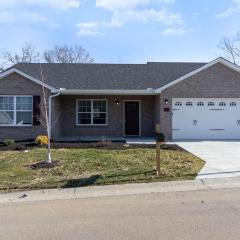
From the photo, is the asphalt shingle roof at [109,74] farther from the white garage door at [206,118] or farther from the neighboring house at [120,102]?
the white garage door at [206,118]

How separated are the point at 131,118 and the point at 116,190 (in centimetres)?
1551

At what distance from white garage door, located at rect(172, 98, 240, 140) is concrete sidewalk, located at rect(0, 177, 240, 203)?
12.1 metres

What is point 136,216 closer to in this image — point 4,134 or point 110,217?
point 110,217

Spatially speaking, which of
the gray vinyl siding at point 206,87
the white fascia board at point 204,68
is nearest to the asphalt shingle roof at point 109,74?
the white fascia board at point 204,68

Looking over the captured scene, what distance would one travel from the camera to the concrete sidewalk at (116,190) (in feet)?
32.7

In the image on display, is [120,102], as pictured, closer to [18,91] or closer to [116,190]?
[18,91]

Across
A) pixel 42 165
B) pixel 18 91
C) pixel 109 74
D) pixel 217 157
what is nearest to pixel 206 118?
pixel 109 74

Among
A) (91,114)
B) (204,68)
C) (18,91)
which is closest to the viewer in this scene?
(18,91)

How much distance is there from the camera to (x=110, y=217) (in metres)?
7.64

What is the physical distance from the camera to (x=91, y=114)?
1009 inches

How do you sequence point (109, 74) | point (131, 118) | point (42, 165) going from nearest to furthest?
point (42, 165) < point (131, 118) < point (109, 74)

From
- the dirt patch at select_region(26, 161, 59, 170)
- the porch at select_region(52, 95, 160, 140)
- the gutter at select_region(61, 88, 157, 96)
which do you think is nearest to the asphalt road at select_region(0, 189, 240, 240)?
the dirt patch at select_region(26, 161, 59, 170)

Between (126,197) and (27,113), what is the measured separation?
14526mm

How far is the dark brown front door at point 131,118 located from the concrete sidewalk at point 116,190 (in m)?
14.5
